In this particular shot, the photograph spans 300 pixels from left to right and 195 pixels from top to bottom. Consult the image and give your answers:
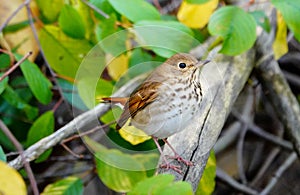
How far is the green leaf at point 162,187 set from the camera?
828 millimetres

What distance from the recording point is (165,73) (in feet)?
3.59

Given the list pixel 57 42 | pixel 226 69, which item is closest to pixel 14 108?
pixel 57 42

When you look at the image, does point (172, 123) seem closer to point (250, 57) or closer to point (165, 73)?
point (165, 73)

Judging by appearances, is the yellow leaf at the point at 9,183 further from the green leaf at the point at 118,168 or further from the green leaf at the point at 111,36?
the green leaf at the point at 111,36

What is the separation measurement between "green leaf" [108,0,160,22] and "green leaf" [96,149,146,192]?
31 centimetres

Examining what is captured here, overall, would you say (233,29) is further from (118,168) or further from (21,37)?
(21,37)

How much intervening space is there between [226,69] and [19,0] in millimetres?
637

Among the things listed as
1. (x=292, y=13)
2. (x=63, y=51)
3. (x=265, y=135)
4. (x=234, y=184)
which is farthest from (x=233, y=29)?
(x=265, y=135)

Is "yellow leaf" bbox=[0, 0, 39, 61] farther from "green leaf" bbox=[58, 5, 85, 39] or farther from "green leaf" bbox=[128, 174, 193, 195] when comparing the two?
"green leaf" bbox=[128, 174, 193, 195]

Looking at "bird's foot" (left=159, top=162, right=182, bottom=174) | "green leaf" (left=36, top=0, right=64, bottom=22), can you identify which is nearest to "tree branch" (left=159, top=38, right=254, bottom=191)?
"bird's foot" (left=159, top=162, right=182, bottom=174)

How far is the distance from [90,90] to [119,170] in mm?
199

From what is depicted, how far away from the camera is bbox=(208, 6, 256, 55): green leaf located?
1367mm

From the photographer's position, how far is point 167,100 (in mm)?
1049

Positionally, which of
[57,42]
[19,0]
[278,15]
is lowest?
[278,15]
